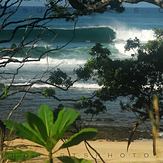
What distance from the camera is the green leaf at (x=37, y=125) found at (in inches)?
60.0

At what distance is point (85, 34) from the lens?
2237 inches

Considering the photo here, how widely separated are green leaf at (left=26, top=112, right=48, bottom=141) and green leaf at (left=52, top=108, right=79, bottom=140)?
31 mm

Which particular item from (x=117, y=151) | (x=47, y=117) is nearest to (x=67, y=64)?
(x=117, y=151)

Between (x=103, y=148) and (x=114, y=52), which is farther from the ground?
→ (x=103, y=148)

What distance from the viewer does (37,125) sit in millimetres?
1544

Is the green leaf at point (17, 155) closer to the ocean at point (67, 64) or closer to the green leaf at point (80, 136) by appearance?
the green leaf at point (80, 136)

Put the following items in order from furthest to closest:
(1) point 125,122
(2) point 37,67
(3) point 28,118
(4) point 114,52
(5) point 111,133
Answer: (4) point 114,52
(2) point 37,67
(1) point 125,122
(5) point 111,133
(3) point 28,118

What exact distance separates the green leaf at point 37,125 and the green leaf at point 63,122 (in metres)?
0.03

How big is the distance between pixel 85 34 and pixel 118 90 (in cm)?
4952

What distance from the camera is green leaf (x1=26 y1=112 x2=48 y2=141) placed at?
152 centimetres

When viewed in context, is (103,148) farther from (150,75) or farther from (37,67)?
(37,67)

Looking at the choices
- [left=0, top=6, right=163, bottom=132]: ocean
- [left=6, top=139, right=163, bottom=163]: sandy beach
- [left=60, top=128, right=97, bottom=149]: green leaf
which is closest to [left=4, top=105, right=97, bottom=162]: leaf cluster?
[left=60, top=128, right=97, bottom=149]: green leaf

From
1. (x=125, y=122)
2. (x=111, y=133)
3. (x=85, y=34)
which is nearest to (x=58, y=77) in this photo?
(x=111, y=133)

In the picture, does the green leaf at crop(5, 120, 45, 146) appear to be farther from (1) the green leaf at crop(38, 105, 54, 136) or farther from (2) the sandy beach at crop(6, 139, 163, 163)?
(2) the sandy beach at crop(6, 139, 163, 163)
